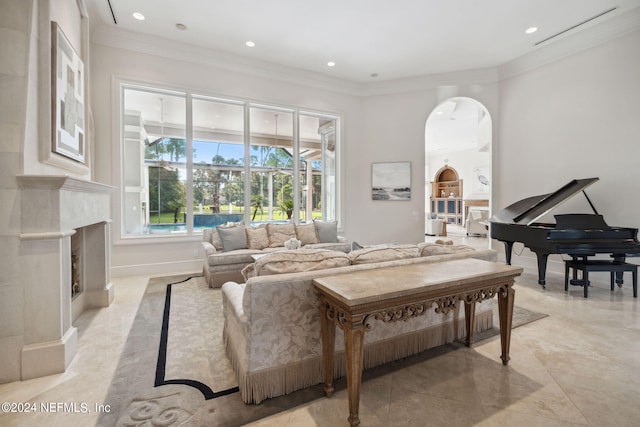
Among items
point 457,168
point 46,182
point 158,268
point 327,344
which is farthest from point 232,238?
point 457,168

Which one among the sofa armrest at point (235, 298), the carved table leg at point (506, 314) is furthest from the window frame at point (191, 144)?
the carved table leg at point (506, 314)

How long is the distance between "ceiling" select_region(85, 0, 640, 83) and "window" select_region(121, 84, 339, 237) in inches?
38.9

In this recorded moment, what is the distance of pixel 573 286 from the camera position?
13.8 feet

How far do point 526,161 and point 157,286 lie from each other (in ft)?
21.7

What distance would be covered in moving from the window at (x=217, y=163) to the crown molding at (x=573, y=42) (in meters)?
3.60

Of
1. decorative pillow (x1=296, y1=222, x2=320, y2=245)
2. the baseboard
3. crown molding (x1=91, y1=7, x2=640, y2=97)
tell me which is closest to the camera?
crown molding (x1=91, y1=7, x2=640, y2=97)

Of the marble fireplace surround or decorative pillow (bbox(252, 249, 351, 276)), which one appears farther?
the marble fireplace surround

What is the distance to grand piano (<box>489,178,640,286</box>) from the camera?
3.68 m

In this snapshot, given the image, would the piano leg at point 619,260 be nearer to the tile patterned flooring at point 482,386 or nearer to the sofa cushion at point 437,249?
the tile patterned flooring at point 482,386

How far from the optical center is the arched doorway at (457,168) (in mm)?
9531

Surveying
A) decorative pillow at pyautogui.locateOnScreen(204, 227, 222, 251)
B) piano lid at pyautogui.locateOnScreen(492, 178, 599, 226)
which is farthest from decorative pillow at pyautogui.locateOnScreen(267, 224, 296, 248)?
piano lid at pyautogui.locateOnScreen(492, 178, 599, 226)

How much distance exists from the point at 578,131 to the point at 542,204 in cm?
163

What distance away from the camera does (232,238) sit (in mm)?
4523

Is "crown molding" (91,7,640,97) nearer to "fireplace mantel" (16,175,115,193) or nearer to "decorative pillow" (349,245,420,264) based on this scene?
"fireplace mantel" (16,175,115,193)
